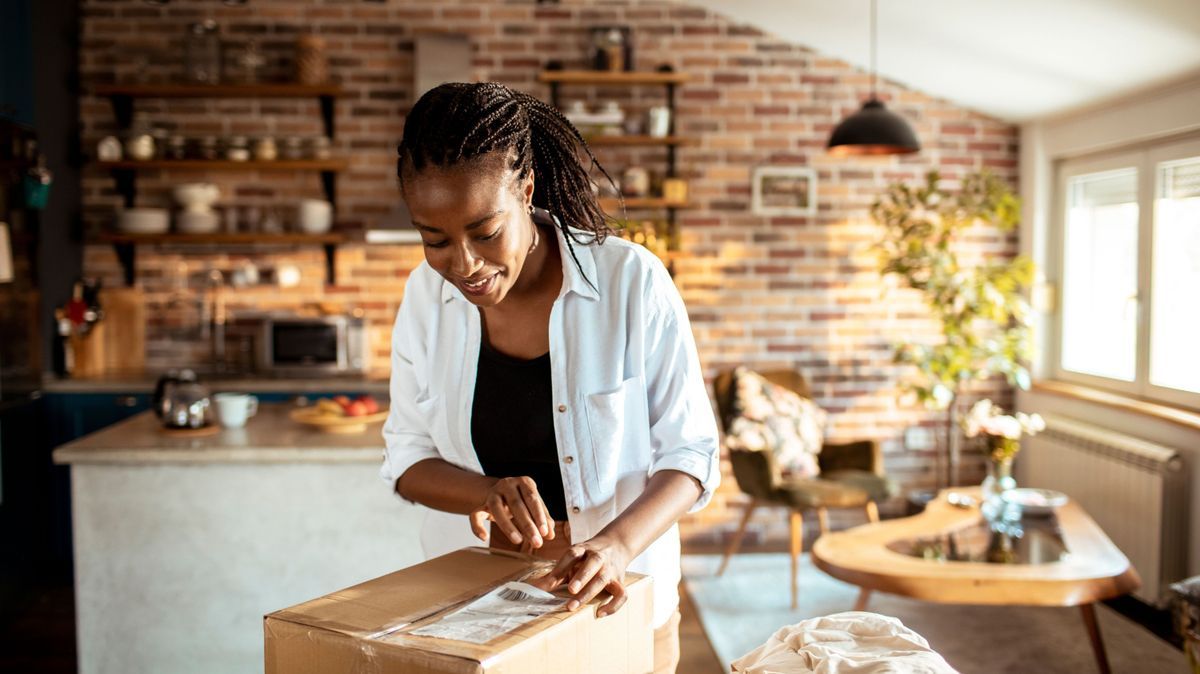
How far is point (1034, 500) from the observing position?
365 cm

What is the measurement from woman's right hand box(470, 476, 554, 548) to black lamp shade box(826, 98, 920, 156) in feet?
9.66

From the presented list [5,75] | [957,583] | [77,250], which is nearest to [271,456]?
[957,583]

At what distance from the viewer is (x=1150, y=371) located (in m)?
4.10

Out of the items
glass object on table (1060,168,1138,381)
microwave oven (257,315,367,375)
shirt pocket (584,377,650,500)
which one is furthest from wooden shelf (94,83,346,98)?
shirt pocket (584,377,650,500)

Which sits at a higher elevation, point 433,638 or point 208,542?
point 433,638

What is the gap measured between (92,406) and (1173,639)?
170 inches

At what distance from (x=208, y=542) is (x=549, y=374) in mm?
1799

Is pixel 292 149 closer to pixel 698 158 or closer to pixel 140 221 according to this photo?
pixel 140 221

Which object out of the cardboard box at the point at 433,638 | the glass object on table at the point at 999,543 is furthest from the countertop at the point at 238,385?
the cardboard box at the point at 433,638

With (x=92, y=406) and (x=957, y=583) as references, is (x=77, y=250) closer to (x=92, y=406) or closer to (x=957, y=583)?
(x=92, y=406)

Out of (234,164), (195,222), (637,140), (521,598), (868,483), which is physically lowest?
(868,483)

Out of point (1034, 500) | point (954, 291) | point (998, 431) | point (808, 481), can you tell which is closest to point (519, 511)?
point (998, 431)

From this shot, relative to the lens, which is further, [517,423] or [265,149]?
[265,149]

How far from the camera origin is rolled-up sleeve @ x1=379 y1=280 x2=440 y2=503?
4.81 feet
